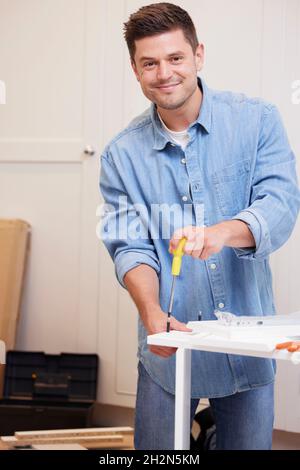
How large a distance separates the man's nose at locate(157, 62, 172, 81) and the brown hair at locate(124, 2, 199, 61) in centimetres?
7

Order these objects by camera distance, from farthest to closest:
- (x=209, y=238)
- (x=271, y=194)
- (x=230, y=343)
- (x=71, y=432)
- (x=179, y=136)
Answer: (x=71, y=432) < (x=179, y=136) < (x=271, y=194) < (x=209, y=238) < (x=230, y=343)

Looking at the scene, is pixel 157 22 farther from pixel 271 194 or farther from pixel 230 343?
pixel 230 343

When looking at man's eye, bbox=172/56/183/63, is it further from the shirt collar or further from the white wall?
the white wall

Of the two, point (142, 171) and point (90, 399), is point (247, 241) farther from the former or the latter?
point (90, 399)

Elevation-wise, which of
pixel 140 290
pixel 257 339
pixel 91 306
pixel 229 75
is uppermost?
pixel 229 75

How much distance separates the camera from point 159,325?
1380mm

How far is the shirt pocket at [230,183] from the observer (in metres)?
1.49

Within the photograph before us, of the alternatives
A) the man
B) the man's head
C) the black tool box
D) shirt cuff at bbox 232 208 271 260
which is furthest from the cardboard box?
shirt cuff at bbox 232 208 271 260

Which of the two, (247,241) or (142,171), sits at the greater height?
(142,171)

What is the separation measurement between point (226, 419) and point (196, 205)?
16.3 inches

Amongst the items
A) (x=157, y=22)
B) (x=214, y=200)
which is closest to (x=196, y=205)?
(x=214, y=200)

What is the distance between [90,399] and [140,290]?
4.64 ft

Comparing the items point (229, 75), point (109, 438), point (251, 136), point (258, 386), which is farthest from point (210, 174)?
point (109, 438)
